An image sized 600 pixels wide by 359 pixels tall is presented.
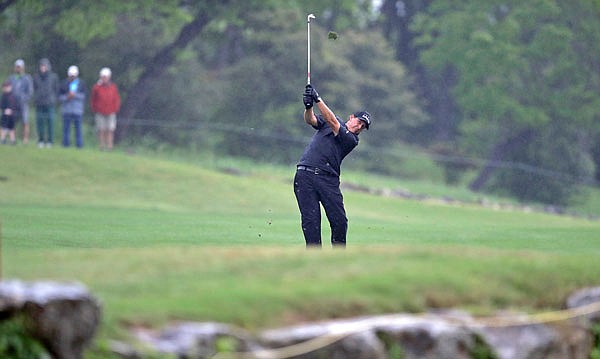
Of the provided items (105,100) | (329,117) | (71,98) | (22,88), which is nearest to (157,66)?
(105,100)

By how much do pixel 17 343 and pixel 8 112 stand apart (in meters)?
23.8

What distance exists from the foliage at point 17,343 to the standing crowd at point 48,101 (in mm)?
23653

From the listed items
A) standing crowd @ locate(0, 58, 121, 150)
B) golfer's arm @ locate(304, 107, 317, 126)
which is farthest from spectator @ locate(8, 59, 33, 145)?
golfer's arm @ locate(304, 107, 317, 126)

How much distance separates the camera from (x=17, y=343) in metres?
8.26

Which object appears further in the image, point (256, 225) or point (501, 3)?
point (501, 3)

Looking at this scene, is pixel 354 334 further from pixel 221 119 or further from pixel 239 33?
pixel 239 33

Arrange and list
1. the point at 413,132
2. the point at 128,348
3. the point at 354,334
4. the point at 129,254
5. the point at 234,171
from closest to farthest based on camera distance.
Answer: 1. the point at 128,348
2. the point at 354,334
3. the point at 129,254
4. the point at 234,171
5. the point at 413,132

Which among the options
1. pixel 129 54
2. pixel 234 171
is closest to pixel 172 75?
pixel 129 54

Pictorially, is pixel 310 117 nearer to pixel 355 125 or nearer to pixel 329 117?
pixel 329 117

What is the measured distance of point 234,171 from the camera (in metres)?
37.0

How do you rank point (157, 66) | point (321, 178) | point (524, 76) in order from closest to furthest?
point (321, 178), point (157, 66), point (524, 76)

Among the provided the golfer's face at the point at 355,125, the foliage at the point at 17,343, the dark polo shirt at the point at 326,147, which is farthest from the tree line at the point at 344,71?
the foliage at the point at 17,343

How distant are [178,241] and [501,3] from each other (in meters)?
37.5

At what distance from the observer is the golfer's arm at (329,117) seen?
15.0 meters
